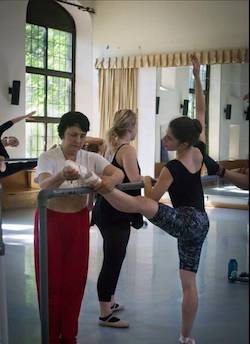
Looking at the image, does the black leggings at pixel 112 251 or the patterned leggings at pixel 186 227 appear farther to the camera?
the black leggings at pixel 112 251

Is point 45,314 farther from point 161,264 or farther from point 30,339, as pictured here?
point 161,264

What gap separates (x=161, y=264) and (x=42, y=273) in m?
2.68

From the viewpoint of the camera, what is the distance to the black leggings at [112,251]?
283cm

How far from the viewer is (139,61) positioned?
28.7 ft

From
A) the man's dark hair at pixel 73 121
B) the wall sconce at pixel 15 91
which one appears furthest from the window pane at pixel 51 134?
the man's dark hair at pixel 73 121

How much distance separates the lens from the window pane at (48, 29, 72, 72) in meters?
9.03

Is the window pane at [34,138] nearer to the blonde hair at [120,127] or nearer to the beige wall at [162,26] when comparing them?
the beige wall at [162,26]

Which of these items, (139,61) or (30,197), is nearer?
(30,197)

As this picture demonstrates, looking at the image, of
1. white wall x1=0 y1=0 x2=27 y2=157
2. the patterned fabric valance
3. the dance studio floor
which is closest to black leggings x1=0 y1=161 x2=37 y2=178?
the dance studio floor

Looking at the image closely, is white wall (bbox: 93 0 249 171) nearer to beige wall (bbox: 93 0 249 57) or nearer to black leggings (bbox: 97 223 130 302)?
beige wall (bbox: 93 0 249 57)

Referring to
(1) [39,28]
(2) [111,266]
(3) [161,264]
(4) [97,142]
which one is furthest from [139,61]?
(2) [111,266]

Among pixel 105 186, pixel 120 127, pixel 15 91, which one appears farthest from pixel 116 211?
pixel 15 91

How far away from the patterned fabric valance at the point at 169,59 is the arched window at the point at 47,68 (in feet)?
2.22

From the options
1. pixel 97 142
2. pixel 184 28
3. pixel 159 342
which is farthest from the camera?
pixel 184 28
